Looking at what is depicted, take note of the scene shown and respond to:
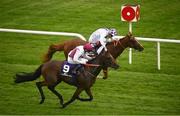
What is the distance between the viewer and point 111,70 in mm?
17719

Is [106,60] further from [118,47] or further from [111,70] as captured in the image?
[111,70]

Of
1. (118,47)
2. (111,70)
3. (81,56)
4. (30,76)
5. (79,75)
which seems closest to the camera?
(79,75)

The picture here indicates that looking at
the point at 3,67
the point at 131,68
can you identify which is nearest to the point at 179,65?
the point at 131,68

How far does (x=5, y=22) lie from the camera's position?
2266 centimetres

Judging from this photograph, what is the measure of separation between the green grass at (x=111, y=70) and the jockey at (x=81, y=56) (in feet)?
3.00

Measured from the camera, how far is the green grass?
48.0ft

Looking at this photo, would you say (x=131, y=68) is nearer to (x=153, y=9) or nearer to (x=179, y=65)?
(x=179, y=65)

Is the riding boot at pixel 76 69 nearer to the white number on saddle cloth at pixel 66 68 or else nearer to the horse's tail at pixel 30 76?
the white number on saddle cloth at pixel 66 68

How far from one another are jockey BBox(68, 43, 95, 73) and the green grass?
36.0 inches

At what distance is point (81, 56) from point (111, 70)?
3.48 meters

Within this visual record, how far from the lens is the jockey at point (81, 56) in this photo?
14.2 m

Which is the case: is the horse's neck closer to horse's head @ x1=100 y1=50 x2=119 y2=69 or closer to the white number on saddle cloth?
horse's head @ x1=100 y1=50 x2=119 y2=69

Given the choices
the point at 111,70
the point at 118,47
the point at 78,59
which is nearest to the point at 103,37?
the point at 118,47

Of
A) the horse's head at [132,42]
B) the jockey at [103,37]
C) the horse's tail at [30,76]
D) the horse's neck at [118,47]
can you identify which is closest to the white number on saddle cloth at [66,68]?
the horse's tail at [30,76]
